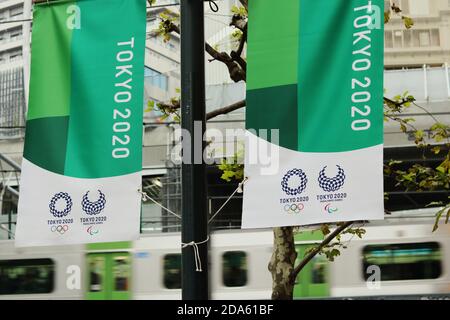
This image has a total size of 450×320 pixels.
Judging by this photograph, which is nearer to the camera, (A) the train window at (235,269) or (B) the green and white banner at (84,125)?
(B) the green and white banner at (84,125)

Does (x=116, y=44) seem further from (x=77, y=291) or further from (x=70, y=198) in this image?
(x=77, y=291)

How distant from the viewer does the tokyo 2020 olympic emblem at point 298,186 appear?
4.44m

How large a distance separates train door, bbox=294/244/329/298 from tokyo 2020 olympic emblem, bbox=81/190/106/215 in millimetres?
16041

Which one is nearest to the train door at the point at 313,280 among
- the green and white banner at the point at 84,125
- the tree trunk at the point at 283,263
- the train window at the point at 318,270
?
the train window at the point at 318,270

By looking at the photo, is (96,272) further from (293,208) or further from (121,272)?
(293,208)

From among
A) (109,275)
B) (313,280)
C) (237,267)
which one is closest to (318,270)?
(313,280)

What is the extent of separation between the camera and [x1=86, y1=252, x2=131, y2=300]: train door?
70.2 feet

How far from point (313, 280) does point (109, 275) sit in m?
6.38

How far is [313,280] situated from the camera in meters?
20.6

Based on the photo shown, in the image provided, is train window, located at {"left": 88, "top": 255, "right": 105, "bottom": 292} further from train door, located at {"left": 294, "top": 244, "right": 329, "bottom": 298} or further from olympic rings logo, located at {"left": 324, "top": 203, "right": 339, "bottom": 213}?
olympic rings logo, located at {"left": 324, "top": 203, "right": 339, "bottom": 213}

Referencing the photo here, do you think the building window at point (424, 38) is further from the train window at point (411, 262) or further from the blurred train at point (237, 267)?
the train window at point (411, 262)
